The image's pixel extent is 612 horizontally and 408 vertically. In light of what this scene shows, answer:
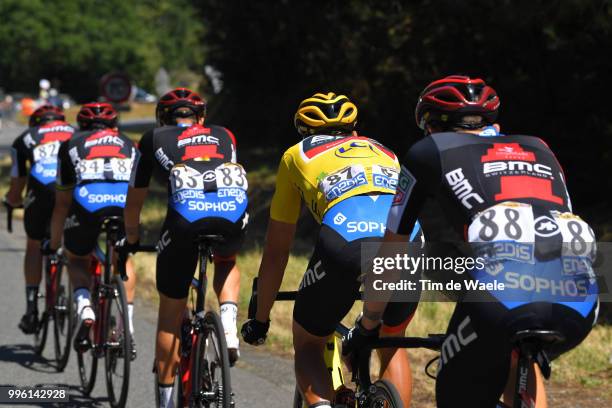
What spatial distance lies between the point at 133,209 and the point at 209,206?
0.62m

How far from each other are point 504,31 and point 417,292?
10.7 meters

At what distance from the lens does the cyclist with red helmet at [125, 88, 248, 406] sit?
19.9 feet

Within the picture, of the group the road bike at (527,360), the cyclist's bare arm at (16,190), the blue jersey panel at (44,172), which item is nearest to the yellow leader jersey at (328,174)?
the road bike at (527,360)

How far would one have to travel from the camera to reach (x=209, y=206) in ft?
20.0

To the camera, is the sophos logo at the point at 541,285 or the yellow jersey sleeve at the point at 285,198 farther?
the yellow jersey sleeve at the point at 285,198

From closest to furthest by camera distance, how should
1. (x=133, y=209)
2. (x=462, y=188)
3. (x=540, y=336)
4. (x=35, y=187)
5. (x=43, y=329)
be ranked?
(x=540, y=336) < (x=462, y=188) < (x=133, y=209) < (x=43, y=329) < (x=35, y=187)

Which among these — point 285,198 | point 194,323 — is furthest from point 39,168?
point 285,198

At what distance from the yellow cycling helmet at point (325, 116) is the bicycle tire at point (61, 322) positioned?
381 cm

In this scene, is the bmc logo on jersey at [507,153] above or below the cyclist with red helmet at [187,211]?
below

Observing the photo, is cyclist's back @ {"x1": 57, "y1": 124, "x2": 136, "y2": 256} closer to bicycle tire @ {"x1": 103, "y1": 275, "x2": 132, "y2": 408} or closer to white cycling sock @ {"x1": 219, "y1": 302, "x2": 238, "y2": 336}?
bicycle tire @ {"x1": 103, "y1": 275, "x2": 132, "y2": 408}

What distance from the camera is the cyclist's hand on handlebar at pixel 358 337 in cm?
437

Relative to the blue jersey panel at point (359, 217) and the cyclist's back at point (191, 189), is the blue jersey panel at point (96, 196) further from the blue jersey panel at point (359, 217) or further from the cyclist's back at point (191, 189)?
A: the blue jersey panel at point (359, 217)

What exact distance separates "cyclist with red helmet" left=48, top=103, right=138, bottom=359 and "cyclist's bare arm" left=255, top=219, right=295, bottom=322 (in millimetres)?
3108
